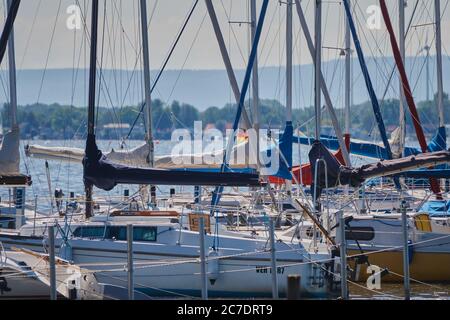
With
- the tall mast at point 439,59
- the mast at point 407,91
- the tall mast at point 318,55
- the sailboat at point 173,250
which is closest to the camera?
the sailboat at point 173,250

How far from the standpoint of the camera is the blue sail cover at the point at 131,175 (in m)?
30.2

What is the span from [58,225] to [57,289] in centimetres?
633

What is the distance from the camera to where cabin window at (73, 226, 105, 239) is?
3050 centimetres

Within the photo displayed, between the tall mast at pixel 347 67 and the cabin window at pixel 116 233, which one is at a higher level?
the tall mast at pixel 347 67

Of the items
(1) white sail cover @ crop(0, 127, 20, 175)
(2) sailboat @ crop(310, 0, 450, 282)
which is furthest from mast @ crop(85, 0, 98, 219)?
(2) sailboat @ crop(310, 0, 450, 282)

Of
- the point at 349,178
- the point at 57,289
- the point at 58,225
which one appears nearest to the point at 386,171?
the point at 349,178

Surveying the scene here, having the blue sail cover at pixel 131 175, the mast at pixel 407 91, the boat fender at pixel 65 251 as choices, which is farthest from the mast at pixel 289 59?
the boat fender at pixel 65 251

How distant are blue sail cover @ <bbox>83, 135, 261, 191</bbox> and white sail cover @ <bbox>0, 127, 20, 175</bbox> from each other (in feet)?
16.4

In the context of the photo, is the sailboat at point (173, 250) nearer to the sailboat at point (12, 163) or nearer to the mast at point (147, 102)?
the sailboat at point (12, 163)

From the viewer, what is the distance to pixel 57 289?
2402 centimetres

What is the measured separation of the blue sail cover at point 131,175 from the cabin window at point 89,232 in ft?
3.33

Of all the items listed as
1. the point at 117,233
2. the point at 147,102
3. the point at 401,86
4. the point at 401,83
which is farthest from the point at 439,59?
the point at 117,233

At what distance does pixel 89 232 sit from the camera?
100 feet

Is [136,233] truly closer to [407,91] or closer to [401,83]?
[407,91]
